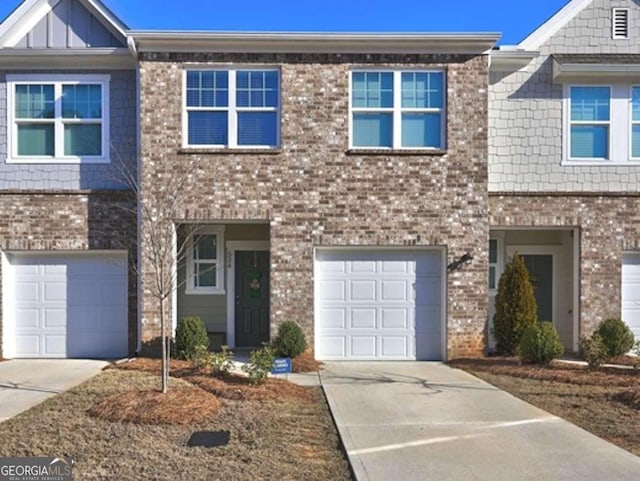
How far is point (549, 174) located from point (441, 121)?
2679mm

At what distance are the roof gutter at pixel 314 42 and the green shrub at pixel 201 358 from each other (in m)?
5.74

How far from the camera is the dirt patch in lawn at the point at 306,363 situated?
10406 millimetres

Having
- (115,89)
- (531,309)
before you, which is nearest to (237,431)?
(531,309)

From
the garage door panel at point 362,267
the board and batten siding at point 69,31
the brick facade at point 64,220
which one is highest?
the board and batten siding at point 69,31

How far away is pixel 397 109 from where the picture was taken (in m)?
11.4

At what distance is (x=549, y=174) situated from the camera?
12148 millimetres

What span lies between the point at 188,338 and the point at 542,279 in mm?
7994

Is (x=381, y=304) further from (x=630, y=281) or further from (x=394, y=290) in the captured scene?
(x=630, y=281)

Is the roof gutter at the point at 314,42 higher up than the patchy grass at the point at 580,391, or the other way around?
the roof gutter at the point at 314,42

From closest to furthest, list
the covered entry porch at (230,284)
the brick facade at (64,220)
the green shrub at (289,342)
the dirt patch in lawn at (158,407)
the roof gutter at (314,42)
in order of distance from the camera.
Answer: the dirt patch in lawn at (158,407) → the green shrub at (289,342) → the roof gutter at (314,42) → the brick facade at (64,220) → the covered entry porch at (230,284)

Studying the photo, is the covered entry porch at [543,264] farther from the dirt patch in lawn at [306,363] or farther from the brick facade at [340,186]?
the dirt patch in lawn at [306,363]

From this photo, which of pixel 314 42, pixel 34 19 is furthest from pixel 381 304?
pixel 34 19
